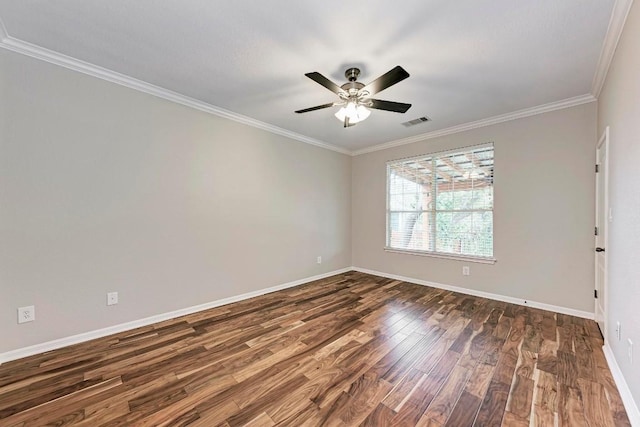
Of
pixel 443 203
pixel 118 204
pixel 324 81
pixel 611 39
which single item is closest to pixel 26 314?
pixel 118 204

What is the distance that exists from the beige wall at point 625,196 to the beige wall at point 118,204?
372 centimetres

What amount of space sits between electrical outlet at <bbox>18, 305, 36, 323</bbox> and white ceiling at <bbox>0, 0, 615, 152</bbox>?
89.1 inches

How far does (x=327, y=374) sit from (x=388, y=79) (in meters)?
2.37

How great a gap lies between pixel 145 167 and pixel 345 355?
2.85 metres

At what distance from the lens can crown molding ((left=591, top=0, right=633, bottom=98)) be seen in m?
1.74

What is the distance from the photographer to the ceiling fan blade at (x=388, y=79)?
195 centimetres

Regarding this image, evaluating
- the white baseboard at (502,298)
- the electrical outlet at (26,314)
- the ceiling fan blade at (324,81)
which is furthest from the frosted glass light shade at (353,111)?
the electrical outlet at (26,314)

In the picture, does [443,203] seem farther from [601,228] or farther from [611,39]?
[611,39]

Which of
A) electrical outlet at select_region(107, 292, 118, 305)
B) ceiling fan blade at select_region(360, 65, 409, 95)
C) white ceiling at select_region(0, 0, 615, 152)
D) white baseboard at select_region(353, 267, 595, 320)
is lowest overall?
white baseboard at select_region(353, 267, 595, 320)

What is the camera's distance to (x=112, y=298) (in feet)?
8.82

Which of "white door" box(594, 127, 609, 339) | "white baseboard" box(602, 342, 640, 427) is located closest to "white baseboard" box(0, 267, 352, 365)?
"white baseboard" box(602, 342, 640, 427)

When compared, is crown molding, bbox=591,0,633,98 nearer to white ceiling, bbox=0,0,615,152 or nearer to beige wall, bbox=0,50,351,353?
white ceiling, bbox=0,0,615,152

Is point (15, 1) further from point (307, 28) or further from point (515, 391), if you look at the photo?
point (515, 391)

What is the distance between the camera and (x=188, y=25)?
1.99 metres
